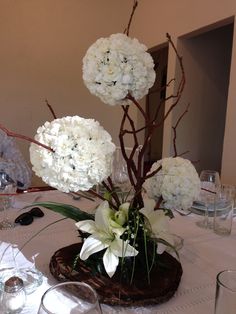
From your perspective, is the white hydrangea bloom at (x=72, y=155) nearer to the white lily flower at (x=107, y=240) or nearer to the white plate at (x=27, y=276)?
the white lily flower at (x=107, y=240)

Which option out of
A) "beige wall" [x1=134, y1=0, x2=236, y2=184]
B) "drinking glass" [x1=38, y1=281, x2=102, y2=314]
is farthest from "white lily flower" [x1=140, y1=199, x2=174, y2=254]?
"beige wall" [x1=134, y1=0, x2=236, y2=184]

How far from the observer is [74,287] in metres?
0.55

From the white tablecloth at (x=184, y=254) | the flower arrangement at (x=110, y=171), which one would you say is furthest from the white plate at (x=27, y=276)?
the flower arrangement at (x=110, y=171)

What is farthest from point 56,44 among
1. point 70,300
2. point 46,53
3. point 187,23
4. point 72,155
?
point 70,300

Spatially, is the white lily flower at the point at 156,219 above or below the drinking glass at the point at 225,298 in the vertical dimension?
above

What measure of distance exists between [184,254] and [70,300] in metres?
0.45

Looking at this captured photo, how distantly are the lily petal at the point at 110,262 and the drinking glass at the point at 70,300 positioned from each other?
0.09 metres

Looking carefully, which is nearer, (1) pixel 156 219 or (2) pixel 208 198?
(1) pixel 156 219

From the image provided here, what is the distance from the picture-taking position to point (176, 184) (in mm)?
651

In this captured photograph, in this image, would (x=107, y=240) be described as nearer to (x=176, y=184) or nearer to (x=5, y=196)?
(x=176, y=184)

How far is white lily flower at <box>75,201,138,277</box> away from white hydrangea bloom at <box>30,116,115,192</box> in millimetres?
112

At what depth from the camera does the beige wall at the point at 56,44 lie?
3031mm

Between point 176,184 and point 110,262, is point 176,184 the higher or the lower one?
the higher one

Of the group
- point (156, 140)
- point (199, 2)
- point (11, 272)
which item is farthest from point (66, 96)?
point (11, 272)
